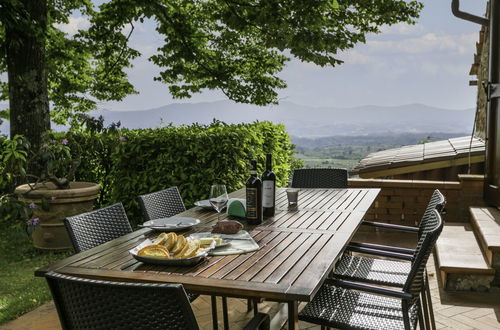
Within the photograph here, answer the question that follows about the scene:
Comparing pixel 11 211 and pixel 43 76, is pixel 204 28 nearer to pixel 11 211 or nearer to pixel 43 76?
pixel 43 76

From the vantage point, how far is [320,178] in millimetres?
4352

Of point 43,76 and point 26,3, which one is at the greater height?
point 26,3

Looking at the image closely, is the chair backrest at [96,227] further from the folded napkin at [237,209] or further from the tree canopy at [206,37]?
the tree canopy at [206,37]

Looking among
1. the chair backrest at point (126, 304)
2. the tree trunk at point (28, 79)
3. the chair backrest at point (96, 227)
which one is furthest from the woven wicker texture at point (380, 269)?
the tree trunk at point (28, 79)

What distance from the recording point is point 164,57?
941cm

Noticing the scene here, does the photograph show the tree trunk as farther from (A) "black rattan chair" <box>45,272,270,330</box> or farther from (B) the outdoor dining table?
(A) "black rattan chair" <box>45,272,270,330</box>

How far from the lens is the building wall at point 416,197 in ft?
17.4

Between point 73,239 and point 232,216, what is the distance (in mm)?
893

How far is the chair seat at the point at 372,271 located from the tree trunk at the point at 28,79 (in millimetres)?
5168


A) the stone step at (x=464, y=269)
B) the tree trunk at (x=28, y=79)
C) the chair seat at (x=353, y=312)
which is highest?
the tree trunk at (x=28, y=79)

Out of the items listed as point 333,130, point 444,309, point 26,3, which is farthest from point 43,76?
point 333,130

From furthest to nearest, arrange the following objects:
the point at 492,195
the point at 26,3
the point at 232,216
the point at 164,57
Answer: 1. the point at 164,57
2. the point at 26,3
3. the point at 492,195
4. the point at 232,216

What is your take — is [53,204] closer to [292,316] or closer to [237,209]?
[237,209]

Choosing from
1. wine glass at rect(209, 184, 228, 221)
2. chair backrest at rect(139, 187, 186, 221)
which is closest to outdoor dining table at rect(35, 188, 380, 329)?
wine glass at rect(209, 184, 228, 221)
